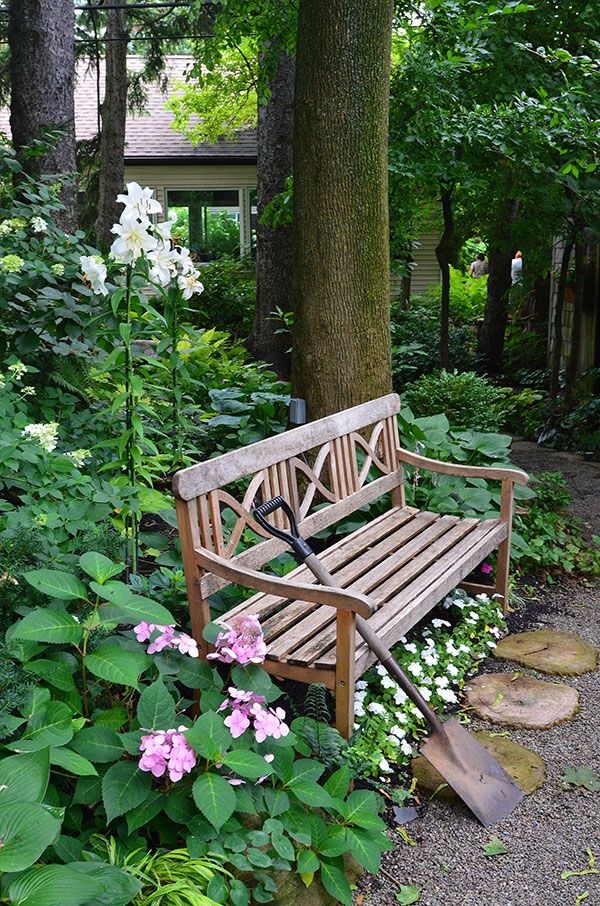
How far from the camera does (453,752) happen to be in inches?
124

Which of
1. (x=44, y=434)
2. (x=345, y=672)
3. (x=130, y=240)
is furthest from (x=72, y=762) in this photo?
(x=130, y=240)

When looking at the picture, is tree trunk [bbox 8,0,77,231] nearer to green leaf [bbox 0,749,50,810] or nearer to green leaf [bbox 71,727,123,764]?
green leaf [bbox 71,727,123,764]

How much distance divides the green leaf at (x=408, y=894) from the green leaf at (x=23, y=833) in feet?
4.03

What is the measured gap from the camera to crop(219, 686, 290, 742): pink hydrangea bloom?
8.20 feet

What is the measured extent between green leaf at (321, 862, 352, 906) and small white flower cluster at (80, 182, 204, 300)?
2122 millimetres

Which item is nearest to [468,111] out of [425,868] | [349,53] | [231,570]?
[349,53]

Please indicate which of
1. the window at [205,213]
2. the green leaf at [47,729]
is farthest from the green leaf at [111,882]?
the window at [205,213]

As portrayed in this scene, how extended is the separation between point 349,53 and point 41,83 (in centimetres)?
267

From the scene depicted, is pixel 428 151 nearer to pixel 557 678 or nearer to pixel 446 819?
pixel 557 678

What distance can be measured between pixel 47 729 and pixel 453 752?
59.6 inches

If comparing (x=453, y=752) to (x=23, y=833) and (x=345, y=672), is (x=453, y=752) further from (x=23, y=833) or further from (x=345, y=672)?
(x=23, y=833)

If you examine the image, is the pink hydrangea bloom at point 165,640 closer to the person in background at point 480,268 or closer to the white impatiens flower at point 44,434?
the white impatiens flower at point 44,434

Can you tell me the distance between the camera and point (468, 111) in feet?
23.8

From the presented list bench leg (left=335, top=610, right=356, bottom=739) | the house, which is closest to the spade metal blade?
bench leg (left=335, top=610, right=356, bottom=739)
